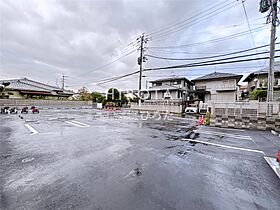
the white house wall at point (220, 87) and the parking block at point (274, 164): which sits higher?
the white house wall at point (220, 87)

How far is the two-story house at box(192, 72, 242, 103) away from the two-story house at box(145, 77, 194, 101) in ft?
6.31

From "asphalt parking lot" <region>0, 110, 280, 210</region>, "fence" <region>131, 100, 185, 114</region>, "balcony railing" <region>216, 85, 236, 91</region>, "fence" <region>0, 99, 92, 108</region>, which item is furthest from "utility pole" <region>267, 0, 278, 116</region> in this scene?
"fence" <region>0, 99, 92, 108</region>

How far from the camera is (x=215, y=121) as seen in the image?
34.1 feet

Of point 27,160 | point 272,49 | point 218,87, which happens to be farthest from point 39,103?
point 272,49

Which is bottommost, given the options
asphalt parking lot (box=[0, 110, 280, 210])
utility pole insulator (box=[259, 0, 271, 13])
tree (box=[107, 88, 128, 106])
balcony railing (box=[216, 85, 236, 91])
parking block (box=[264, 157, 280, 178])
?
parking block (box=[264, 157, 280, 178])

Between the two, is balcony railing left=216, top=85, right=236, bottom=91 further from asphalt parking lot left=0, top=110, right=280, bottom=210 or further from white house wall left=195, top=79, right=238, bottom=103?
asphalt parking lot left=0, top=110, right=280, bottom=210

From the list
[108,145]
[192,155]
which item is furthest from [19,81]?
[192,155]

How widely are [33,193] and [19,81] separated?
37.3 meters

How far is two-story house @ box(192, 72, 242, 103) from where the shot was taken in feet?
78.0

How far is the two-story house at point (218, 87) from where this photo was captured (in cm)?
2378

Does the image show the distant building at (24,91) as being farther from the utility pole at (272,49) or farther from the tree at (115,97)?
the utility pole at (272,49)

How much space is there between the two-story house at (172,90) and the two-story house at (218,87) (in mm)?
1924

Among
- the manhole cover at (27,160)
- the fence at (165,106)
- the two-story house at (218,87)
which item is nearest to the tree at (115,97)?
the fence at (165,106)

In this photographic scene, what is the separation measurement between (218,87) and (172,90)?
24.7 ft
